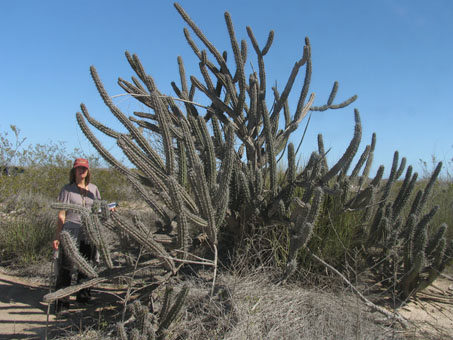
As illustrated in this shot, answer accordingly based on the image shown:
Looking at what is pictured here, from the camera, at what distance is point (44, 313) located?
4098 millimetres

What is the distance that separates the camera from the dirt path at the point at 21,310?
3.57 meters

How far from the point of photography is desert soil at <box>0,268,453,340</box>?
3.47m

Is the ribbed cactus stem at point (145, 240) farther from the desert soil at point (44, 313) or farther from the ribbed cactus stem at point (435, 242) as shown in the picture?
the ribbed cactus stem at point (435, 242)

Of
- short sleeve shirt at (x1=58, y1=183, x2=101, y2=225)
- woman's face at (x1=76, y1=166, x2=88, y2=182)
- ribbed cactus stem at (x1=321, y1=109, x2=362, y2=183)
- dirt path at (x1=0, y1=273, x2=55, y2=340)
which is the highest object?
ribbed cactus stem at (x1=321, y1=109, x2=362, y2=183)

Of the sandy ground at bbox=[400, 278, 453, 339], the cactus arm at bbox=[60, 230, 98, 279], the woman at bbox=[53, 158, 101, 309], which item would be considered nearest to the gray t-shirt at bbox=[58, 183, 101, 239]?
the woman at bbox=[53, 158, 101, 309]

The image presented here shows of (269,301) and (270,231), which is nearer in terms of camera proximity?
(269,301)

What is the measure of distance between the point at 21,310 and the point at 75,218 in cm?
112

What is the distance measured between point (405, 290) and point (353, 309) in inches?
35.9

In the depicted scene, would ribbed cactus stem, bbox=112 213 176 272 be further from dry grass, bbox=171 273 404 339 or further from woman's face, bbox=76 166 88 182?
woman's face, bbox=76 166 88 182

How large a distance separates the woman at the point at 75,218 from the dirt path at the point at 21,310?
29cm

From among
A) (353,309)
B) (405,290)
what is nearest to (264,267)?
(353,309)

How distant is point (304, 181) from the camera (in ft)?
13.2

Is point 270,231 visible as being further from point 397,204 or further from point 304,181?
point 397,204

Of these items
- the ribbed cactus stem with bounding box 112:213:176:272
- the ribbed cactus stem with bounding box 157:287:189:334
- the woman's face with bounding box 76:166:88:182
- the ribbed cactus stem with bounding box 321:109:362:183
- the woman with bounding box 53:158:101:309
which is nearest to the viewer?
the ribbed cactus stem with bounding box 157:287:189:334
